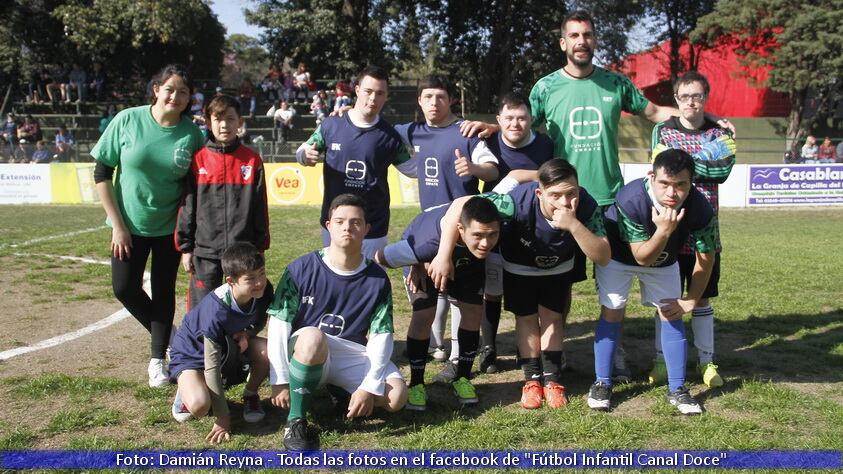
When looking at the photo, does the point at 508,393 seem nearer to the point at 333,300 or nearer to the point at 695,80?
the point at 333,300

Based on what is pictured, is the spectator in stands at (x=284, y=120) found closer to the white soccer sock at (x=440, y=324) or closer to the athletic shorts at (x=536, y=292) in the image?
the white soccer sock at (x=440, y=324)

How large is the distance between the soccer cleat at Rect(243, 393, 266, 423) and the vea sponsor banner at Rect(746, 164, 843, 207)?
717 inches

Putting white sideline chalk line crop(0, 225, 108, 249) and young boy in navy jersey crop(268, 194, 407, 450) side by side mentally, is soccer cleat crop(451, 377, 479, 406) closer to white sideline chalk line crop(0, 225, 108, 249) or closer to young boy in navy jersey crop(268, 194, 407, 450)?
young boy in navy jersey crop(268, 194, 407, 450)

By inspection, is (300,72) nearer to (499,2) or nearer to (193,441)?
(499,2)

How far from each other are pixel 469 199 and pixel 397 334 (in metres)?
2.29

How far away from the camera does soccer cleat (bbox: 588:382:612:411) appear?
418 centimetres

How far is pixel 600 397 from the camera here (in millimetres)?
4227

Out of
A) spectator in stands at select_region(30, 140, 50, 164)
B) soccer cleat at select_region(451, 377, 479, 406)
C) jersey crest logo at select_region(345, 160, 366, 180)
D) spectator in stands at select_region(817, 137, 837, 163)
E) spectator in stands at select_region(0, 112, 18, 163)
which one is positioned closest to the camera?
soccer cleat at select_region(451, 377, 479, 406)

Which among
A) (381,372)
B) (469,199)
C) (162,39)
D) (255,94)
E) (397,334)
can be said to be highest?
(162,39)

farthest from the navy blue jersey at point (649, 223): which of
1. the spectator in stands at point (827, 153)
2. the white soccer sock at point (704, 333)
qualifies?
the spectator in stands at point (827, 153)

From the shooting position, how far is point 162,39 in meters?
27.4

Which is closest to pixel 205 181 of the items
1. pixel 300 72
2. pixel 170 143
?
pixel 170 143

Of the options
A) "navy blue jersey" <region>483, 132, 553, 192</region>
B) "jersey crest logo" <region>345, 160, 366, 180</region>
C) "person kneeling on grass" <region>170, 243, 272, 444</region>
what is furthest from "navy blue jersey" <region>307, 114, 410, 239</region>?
"person kneeling on grass" <region>170, 243, 272, 444</region>

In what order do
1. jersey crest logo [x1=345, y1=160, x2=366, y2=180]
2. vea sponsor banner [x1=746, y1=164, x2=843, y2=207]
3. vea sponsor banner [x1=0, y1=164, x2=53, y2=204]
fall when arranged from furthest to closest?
vea sponsor banner [x1=0, y1=164, x2=53, y2=204]
vea sponsor banner [x1=746, y1=164, x2=843, y2=207]
jersey crest logo [x1=345, y1=160, x2=366, y2=180]
